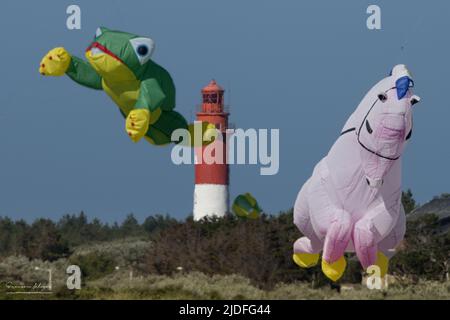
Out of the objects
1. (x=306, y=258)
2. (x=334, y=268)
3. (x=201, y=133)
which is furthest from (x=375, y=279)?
(x=201, y=133)

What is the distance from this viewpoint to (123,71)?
2777 cm

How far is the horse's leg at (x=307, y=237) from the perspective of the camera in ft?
91.1

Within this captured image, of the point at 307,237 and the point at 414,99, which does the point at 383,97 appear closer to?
the point at 414,99

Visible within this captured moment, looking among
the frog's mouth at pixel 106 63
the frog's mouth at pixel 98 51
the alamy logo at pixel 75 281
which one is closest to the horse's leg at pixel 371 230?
the frog's mouth at pixel 106 63

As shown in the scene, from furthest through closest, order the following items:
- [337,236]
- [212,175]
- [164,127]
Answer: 1. [212,175]
2. [164,127]
3. [337,236]

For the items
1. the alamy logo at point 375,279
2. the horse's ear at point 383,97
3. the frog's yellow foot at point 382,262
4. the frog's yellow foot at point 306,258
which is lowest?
the alamy logo at point 375,279

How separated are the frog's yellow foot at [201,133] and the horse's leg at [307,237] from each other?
2592 millimetres

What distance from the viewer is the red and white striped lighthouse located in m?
49.1

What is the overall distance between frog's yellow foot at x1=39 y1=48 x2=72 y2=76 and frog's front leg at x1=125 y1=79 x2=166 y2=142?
4.73 feet

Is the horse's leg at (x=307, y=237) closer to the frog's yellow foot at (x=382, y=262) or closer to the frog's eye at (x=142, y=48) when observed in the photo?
the frog's yellow foot at (x=382, y=262)

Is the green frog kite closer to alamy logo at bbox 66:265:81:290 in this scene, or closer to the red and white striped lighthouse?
alamy logo at bbox 66:265:81:290

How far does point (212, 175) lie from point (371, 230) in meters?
23.9
